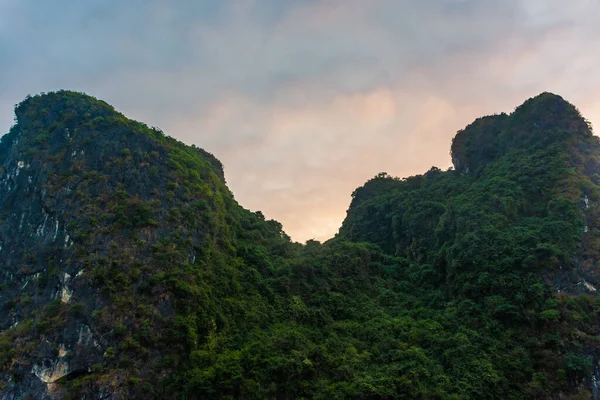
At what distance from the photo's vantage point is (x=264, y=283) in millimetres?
27422

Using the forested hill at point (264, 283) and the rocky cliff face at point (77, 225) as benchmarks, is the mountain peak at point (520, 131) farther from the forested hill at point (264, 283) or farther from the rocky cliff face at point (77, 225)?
the rocky cliff face at point (77, 225)

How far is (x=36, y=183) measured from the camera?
92.9ft

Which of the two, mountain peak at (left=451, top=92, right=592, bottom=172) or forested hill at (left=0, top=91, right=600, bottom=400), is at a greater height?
mountain peak at (left=451, top=92, right=592, bottom=172)

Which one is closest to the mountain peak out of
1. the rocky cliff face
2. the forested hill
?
the forested hill

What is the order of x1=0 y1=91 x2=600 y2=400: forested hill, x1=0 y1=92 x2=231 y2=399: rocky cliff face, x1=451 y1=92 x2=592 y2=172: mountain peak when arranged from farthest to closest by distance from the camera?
x1=451 y1=92 x2=592 y2=172: mountain peak
x1=0 y1=91 x2=600 y2=400: forested hill
x1=0 y1=92 x2=231 y2=399: rocky cliff face

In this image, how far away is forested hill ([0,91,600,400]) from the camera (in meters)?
19.7

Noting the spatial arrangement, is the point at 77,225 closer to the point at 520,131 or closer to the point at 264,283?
the point at 264,283

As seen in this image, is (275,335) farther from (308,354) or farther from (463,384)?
(463,384)

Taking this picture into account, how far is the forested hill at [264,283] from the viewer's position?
19719 millimetres

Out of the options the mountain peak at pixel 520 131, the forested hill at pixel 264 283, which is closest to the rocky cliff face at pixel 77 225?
the forested hill at pixel 264 283

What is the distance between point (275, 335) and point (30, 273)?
1430 centimetres

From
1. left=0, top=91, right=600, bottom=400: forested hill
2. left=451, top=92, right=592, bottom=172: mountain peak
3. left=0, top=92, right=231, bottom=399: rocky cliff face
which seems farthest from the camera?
left=451, top=92, right=592, bottom=172: mountain peak

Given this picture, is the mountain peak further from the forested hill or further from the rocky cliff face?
the rocky cliff face

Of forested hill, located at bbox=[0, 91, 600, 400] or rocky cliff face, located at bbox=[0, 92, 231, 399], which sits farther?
forested hill, located at bbox=[0, 91, 600, 400]
